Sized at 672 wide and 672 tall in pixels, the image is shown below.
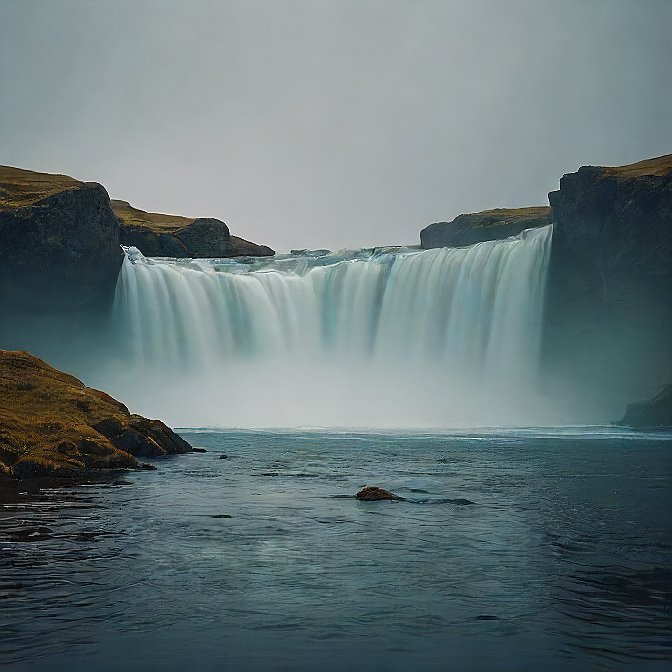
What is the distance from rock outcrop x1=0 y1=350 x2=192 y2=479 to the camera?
25.3 metres

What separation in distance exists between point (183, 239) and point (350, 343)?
124ft

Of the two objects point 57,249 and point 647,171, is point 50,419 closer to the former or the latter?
point 57,249

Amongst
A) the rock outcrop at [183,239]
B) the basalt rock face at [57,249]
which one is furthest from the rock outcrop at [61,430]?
the rock outcrop at [183,239]

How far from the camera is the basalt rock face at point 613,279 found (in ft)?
195

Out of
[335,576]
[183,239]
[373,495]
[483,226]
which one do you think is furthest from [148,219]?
[335,576]

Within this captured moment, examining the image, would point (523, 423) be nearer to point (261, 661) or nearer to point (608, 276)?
point (608, 276)

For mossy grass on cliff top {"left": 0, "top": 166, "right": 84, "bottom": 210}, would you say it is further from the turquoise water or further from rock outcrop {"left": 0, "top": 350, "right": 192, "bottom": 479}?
the turquoise water

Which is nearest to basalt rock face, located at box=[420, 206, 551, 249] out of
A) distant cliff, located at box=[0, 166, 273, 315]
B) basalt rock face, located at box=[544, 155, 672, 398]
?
basalt rock face, located at box=[544, 155, 672, 398]

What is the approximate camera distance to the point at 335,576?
1348cm

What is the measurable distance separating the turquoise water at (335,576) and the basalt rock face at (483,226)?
73628mm

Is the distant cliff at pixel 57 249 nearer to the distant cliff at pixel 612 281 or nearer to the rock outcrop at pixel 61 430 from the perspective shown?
the rock outcrop at pixel 61 430

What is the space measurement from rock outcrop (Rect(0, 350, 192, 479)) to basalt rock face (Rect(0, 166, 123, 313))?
103 ft

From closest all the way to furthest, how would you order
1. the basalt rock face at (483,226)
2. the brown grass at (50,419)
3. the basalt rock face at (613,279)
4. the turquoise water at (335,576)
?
the turquoise water at (335,576), the brown grass at (50,419), the basalt rock face at (613,279), the basalt rock face at (483,226)

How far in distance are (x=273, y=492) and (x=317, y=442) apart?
21.4 meters
